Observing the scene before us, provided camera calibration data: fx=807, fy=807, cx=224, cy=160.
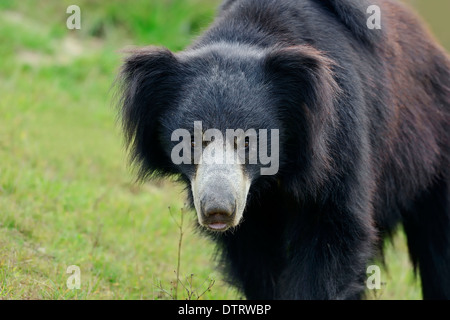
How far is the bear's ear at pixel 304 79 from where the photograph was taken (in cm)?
412

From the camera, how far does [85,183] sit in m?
7.30

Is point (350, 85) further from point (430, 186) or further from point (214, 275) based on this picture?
point (214, 275)

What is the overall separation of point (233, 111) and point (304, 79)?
1.43 ft

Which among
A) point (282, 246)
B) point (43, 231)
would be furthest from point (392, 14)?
point (43, 231)

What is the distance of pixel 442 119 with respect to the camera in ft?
17.6

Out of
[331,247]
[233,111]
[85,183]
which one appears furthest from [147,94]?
[85,183]

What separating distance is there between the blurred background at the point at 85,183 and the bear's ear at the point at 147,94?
0.17 meters

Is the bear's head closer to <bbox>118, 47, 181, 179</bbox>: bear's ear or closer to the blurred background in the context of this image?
<bbox>118, 47, 181, 179</bbox>: bear's ear

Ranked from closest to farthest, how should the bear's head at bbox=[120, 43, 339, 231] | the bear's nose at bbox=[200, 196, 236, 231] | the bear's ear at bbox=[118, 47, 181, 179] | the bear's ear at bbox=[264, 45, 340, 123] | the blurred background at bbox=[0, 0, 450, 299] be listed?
the bear's nose at bbox=[200, 196, 236, 231], the bear's head at bbox=[120, 43, 339, 231], the bear's ear at bbox=[264, 45, 340, 123], the bear's ear at bbox=[118, 47, 181, 179], the blurred background at bbox=[0, 0, 450, 299]

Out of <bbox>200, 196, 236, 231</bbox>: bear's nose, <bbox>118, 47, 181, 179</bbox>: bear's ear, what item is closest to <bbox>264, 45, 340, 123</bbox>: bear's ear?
<bbox>118, 47, 181, 179</bbox>: bear's ear

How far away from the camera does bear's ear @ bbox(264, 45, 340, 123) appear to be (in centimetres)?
412

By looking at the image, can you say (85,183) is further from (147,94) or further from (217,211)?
(217,211)

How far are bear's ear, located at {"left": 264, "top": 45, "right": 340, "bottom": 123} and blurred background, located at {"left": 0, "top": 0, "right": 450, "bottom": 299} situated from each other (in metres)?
0.93

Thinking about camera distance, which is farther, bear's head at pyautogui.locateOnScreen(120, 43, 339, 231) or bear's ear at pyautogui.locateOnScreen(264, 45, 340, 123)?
bear's ear at pyautogui.locateOnScreen(264, 45, 340, 123)
